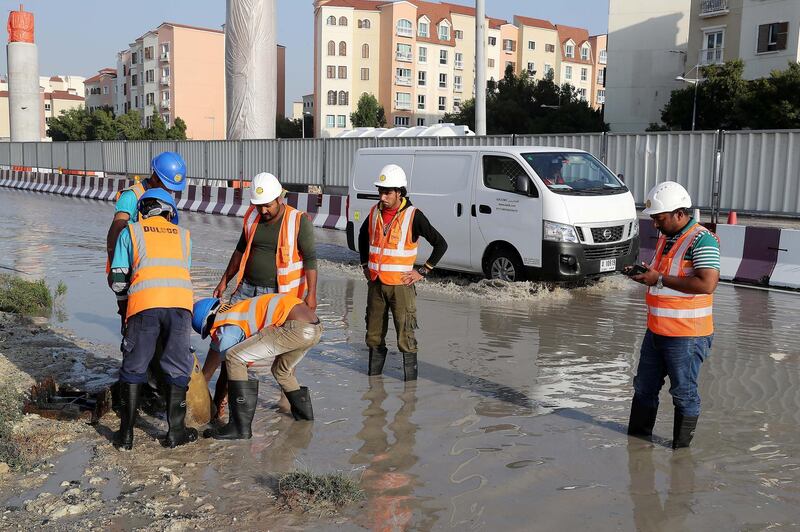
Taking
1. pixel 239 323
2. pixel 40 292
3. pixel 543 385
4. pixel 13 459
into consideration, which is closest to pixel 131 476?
pixel 13 459

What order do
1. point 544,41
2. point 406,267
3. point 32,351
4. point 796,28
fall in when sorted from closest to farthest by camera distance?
point 406,267 → point 32,351 → point 796,28 → point 544,41

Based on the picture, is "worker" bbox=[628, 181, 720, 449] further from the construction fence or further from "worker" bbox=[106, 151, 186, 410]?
the construction fence

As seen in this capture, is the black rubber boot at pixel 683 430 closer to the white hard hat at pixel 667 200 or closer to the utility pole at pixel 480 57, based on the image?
the white hard hat at pixel 667 200

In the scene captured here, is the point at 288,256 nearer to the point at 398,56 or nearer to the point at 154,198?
the point at 154,198

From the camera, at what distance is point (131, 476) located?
500cm

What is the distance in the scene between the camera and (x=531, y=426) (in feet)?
19.7

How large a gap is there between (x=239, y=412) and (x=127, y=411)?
2.33 feet

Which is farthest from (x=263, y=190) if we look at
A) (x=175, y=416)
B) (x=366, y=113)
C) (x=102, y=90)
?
(x=102, y=90)

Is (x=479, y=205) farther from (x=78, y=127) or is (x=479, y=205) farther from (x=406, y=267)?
(x=78, y=127)

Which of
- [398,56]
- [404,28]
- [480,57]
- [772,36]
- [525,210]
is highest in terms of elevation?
[404,28]

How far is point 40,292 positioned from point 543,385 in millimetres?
6351

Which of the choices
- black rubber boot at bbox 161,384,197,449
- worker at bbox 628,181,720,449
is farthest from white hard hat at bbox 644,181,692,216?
black rubber boot at bbox 161,384,197,449

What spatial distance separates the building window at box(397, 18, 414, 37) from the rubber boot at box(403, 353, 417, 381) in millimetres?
95197

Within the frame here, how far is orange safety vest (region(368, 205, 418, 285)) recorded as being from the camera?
703 centimetres
